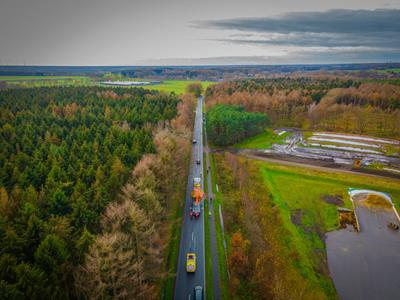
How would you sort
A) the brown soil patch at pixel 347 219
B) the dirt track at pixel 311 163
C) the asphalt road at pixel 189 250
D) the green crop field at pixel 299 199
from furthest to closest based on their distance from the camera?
the dirt track at pixel 311 163, the brown soil patch at pixel 347 219, the green crop field at pixel 299 199, the asphalt road at pixel 189 250

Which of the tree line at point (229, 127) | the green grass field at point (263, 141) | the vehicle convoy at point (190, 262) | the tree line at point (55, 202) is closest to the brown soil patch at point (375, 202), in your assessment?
the green grass field at point (263, 141)

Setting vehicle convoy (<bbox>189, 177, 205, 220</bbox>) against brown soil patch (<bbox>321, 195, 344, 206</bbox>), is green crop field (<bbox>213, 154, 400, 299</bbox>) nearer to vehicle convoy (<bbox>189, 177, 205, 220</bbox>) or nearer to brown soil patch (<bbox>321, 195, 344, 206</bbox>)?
brown soil patch (<bbox>321, 195, 344, 206</bbox>)

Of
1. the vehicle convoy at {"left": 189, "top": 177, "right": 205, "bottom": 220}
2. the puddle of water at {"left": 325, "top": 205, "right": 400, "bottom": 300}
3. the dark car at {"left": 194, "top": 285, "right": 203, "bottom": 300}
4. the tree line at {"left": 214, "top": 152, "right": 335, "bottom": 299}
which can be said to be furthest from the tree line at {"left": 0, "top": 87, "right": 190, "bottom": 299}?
the puddle of water at {"left": 325, "top": 205, "right": 400, "bottom": 300}

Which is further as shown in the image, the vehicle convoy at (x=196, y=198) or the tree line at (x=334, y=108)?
the tree line at (x=334, y=108)

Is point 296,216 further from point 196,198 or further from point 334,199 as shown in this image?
point 196,198

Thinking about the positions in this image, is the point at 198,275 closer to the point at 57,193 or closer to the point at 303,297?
the point at 303,297

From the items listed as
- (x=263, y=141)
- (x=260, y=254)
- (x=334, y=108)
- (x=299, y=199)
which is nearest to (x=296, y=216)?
(x=299, y=199)

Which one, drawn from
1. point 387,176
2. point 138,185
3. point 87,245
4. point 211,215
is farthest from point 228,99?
point 87,245

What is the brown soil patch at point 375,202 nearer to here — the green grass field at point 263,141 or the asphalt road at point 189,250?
the asphalt road at point 189,250
